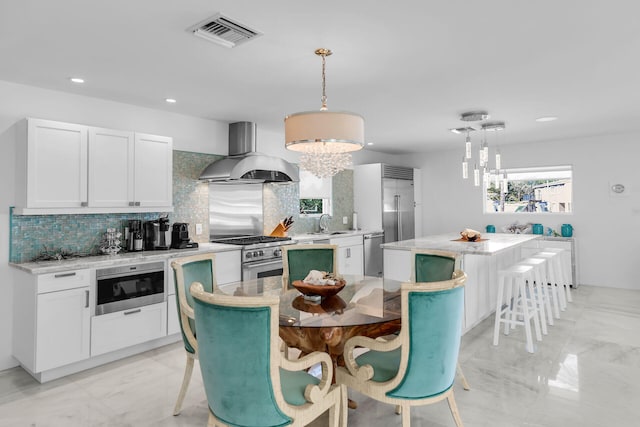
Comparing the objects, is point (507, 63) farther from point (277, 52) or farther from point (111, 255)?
point (111, 255)

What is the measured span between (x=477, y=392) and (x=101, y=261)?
10.6 feet

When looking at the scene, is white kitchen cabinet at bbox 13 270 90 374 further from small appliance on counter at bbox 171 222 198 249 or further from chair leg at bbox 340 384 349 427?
chair leg at bbox 340 384 349 427

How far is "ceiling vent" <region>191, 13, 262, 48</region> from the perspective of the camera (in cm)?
232

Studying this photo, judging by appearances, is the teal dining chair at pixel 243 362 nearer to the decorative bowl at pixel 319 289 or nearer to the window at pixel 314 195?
the decorative bowl at pixel 319 289

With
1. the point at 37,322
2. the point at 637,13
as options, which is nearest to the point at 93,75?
the point at 37,322

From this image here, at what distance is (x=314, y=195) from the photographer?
21.2ft

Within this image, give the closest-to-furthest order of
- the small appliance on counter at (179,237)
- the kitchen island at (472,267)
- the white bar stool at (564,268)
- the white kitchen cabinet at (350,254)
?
the kitchen island at (472,267) → the small appliance on counter at (179,237) → the white bar stool at (564,268) → the white kitchen cabinet at (350,254)

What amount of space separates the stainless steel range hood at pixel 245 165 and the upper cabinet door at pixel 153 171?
60 cm

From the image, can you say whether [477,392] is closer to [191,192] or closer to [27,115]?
[191,192]

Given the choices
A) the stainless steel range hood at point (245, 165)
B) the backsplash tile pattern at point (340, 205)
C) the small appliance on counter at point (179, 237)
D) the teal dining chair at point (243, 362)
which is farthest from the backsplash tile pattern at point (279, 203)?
the teal dining chair at point (243, 362)

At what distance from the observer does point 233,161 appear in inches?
184

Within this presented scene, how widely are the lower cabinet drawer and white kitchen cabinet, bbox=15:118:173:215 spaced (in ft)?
3.26

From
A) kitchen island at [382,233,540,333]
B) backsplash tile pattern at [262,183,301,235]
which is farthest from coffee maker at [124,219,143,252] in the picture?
kitchen island at [382,233,540,333]

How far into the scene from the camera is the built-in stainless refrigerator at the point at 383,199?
275 inches
